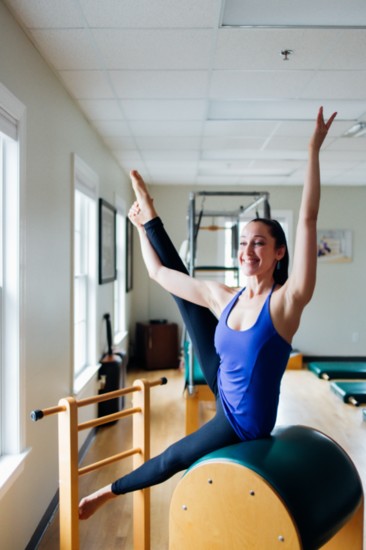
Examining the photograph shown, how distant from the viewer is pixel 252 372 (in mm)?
1567

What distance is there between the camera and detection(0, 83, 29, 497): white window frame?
2.14 metres

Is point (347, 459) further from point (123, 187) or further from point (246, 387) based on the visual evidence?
point (123, 187)

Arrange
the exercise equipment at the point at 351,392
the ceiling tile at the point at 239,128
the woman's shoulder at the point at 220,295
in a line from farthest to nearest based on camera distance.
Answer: the exercise equipment at the point at 351,392, the ceiling tile at the point at 239,128, the woman's shoulder at the point at 220,295

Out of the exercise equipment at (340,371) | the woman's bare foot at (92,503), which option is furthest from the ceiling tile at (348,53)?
the exercise equipment at (340,371)

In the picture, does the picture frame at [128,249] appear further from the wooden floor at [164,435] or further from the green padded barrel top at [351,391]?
the green padded barrel top at [351,391]

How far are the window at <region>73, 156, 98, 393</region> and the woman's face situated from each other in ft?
7.64

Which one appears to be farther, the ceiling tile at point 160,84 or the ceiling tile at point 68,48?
the ceiling tile at point 160,84

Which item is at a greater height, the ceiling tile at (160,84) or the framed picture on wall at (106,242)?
the ceiling tile at (160,84)

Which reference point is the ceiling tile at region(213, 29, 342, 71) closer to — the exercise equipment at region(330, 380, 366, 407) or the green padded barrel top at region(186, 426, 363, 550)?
the green padded barrel top at region(186, 426, 363, 550)

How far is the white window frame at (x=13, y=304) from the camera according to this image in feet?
7.03

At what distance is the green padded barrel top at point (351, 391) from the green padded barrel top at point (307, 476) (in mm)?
3447

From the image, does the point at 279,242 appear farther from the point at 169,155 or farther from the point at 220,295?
the point at 169,155

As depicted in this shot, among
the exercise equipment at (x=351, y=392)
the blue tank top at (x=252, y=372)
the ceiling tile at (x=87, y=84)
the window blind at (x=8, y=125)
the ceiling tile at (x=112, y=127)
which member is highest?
the ceiling tile at (x=112, y=127)

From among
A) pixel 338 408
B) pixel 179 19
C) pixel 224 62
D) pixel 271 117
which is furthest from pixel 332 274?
pixel 179 19
